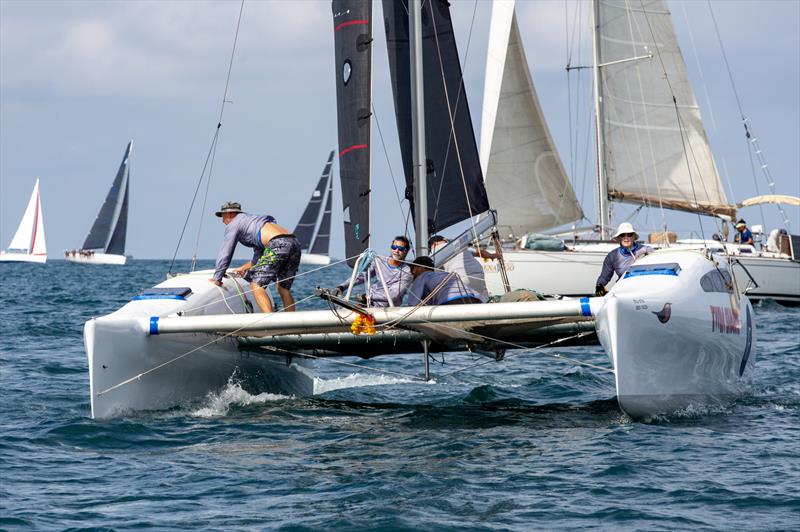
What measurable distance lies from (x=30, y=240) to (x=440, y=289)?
77251mm

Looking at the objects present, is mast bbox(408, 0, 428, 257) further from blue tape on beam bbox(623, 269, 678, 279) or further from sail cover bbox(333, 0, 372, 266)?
blue tape on beam bbox(623, 269, 678, 279)

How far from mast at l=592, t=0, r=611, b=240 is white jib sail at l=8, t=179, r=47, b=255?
63.1 metres

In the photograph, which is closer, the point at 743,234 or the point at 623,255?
the point at 623,255

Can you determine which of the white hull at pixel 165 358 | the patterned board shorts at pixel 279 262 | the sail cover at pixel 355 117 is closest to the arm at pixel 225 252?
the white hull at pixel 165 358

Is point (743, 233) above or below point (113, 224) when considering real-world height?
below

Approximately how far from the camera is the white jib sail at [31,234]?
80500mm

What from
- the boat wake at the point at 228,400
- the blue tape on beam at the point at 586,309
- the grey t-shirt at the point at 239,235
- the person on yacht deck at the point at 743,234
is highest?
the person on yacht deck at the point at 743,234

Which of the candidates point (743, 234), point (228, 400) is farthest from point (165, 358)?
point (743, 234)

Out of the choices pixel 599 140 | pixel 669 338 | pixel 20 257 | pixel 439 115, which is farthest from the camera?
pixel 20 257

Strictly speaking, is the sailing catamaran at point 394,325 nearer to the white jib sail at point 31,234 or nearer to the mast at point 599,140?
the mast at point 599,140

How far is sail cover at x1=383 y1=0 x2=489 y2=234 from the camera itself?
12.0 m

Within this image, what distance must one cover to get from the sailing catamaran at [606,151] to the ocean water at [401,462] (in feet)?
44.3

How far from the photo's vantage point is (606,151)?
2477 centimetres

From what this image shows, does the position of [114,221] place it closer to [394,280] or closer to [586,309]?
[394,280]
